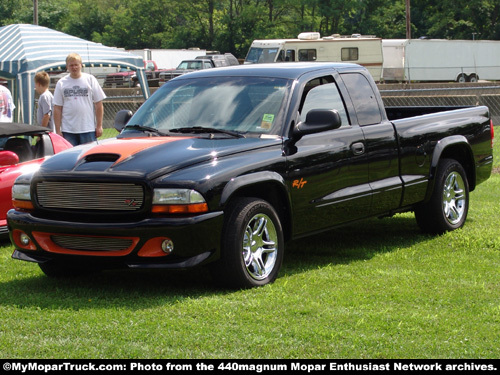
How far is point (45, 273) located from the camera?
7.22 meters

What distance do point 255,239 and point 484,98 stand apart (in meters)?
17.3

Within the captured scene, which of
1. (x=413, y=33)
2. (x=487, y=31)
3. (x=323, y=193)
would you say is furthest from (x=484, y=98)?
(x=413, y=33)

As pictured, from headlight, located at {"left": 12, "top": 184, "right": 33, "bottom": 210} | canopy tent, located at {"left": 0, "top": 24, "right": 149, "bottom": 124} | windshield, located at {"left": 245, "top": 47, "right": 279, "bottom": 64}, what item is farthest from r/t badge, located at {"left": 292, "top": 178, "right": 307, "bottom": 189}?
windshield, located at {"left": 245, "top": 47, "right": 279, "bottom": 64}

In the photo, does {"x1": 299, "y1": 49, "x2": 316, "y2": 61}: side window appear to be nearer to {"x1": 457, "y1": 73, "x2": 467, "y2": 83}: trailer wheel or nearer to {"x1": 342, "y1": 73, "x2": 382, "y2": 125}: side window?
{"x1": 457, "y1": 73, "x2": 467, "y2": 83}: trailer wheel

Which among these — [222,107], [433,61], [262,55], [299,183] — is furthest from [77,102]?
[433,61]

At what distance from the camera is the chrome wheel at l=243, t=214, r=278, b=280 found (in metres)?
6.59

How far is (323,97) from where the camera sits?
7.69 metres

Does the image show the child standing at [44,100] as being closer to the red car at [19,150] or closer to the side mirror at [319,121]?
the red car at [19,150]

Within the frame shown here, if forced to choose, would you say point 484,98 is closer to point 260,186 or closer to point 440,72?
point 260,186

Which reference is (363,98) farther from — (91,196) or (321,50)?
(321,50)

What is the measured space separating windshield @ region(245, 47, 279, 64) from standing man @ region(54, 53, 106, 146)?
32125mm

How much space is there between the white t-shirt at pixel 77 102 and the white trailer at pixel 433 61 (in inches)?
1553

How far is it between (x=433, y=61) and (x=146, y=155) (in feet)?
150

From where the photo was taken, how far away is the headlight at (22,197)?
22.1 ft
